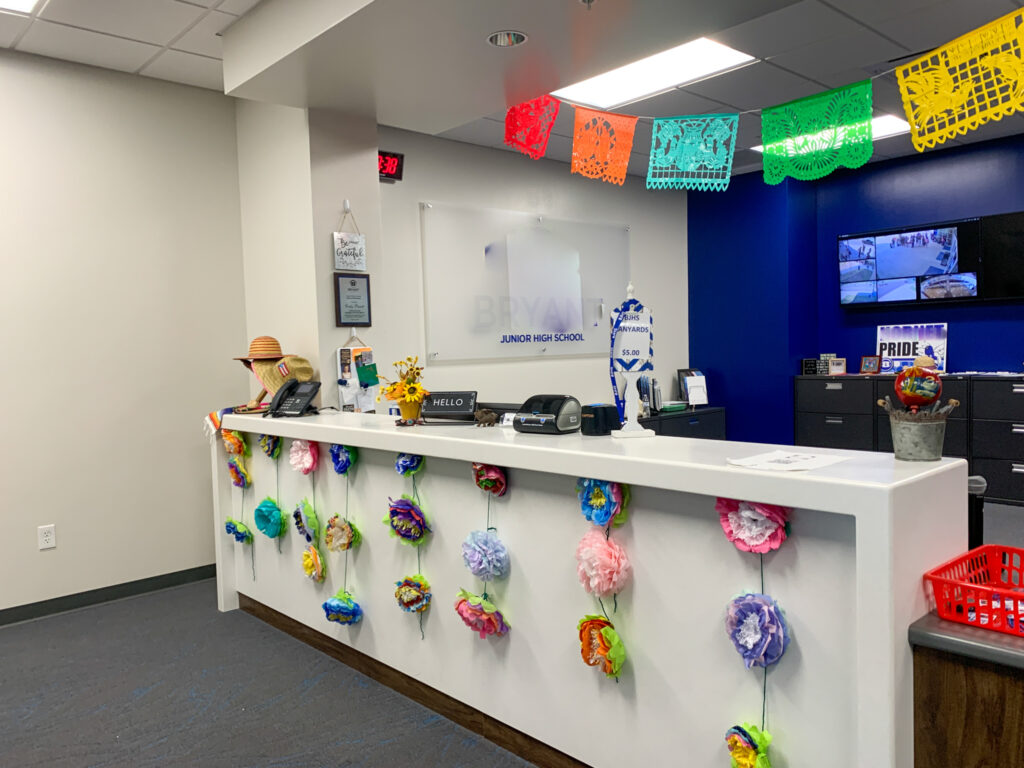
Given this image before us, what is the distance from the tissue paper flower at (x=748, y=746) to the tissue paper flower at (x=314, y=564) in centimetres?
184

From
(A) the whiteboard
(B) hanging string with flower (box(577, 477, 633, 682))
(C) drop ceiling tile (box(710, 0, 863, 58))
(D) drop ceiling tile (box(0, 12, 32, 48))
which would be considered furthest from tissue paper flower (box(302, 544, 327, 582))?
(C) drop ceiling tile (box(710, 0, 863, 58))

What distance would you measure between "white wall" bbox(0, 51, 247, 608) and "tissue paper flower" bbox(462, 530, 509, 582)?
2509 millimetres

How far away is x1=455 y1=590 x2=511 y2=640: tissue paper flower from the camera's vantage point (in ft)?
7.24

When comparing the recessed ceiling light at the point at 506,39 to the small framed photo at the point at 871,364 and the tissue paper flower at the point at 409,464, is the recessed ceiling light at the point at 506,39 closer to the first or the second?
the tissue paper flower at the point at 409,464

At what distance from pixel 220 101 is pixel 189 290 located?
1.08 meters

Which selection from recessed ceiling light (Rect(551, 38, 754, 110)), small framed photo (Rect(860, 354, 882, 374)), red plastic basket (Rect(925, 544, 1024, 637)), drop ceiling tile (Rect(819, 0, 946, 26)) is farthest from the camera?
small framed photo (Rect(860, 354, 882, 374))

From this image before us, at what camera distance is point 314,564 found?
118 inches

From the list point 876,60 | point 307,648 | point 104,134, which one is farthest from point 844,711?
point 104,134

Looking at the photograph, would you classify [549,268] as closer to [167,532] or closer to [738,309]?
[738,309]

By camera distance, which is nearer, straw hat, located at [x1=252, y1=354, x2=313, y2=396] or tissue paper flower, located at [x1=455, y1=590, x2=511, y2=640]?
tissue paper flower, located at [x1=455, y1=590, x2=511, y2=640]

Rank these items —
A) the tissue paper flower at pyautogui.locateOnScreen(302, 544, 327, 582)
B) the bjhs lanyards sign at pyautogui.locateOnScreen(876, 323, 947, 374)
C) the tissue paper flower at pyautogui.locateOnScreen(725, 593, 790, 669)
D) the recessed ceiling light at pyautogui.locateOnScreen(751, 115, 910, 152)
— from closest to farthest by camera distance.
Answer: the tissue paper flower at pyautogui.locateOnScreen(725, 593, 790, 669) → the tissue paper flower at pyautogui.locateOnScreen(302, 544, 327, 582) → the recessed ceiling light at pyautogui.locateOnScreen(751, 115, 910, 152) → the bjhs lanyards sign at pyautogui.locateOnScreen(876, 323, 947, 374)

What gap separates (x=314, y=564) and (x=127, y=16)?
241 centimetres

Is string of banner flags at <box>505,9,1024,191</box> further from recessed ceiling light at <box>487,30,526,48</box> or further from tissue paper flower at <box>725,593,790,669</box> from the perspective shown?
tissue paper flower at <box>725,593,790,669</box>

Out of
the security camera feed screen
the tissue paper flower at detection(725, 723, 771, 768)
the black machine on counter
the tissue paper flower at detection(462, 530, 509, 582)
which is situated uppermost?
the security camera feed screen
